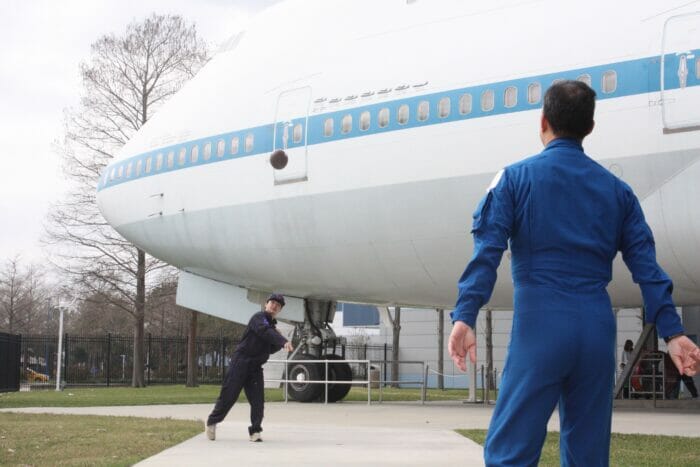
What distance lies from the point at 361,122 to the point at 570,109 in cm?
1031

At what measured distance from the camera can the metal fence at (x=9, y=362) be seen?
58.1ft

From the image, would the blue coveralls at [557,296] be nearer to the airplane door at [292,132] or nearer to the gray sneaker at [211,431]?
the gray sneaker at [211,431]

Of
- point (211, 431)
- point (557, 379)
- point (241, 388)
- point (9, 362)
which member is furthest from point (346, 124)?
point (557, 379)

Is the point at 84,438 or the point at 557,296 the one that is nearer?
the point at 557,296

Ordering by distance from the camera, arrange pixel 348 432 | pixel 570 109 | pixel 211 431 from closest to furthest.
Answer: pixel 570 109 < pixel 211 431 < pixel 348 432

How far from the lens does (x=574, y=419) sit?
3764 mm

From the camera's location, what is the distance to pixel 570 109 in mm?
3945

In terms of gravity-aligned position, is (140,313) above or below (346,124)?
below

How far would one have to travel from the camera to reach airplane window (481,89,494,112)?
12656 millimetres

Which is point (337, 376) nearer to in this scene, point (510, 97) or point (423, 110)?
point (423, 110)

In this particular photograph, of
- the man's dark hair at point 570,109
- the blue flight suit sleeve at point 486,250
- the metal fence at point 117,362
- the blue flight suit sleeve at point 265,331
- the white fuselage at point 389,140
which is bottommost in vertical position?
the metal fence at point 117,362

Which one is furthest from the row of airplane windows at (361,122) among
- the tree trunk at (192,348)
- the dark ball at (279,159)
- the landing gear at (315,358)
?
the tree trunk at (192,348)

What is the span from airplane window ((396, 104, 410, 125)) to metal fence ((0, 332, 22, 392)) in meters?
8.08

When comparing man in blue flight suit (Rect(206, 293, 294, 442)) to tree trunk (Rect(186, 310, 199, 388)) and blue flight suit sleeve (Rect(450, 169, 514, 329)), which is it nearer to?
blue flight suit sleeve (Rect(450, 169, 514, 329))
